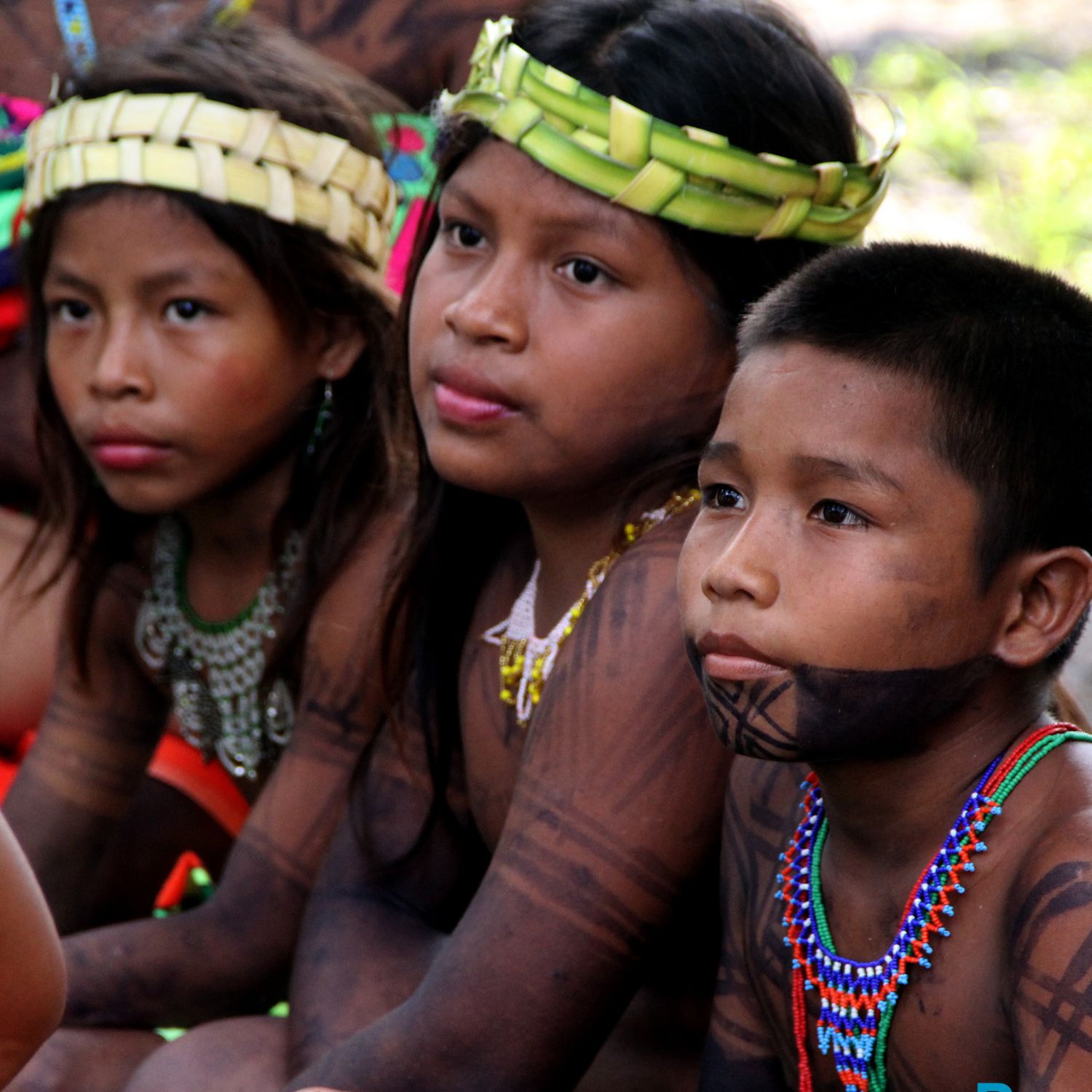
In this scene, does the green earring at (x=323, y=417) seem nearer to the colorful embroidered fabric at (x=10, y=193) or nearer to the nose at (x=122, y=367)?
the nose at (x=122, y=367)

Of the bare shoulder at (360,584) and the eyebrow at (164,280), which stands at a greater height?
the eyebrow at (164,280)

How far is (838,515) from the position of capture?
1.55 meters

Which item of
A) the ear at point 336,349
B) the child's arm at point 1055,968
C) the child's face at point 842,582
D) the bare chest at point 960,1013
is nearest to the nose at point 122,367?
the ear at point 336,349

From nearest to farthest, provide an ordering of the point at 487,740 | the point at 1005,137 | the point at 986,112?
the point at 487,740 → the point at 1005,137 → the point at 986,112

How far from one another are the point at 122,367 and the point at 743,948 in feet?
4.19

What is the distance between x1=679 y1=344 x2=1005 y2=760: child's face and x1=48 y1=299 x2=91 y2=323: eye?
1.38 meters

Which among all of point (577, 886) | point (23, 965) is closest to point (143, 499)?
point (577, 886)

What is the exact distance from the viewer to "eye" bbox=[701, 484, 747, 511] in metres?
1.66

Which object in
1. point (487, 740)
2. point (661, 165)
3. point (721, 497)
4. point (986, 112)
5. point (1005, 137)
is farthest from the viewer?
point (986, 112)

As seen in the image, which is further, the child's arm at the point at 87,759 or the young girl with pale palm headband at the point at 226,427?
the child's arm at the point at 87,759

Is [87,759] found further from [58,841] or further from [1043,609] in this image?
[1043,609]

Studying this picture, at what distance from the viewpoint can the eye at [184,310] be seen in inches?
101

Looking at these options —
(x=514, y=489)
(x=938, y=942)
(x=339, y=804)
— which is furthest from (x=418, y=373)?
(x=938, y=942)

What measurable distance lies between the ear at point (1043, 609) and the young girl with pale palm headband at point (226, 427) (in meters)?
1.16
